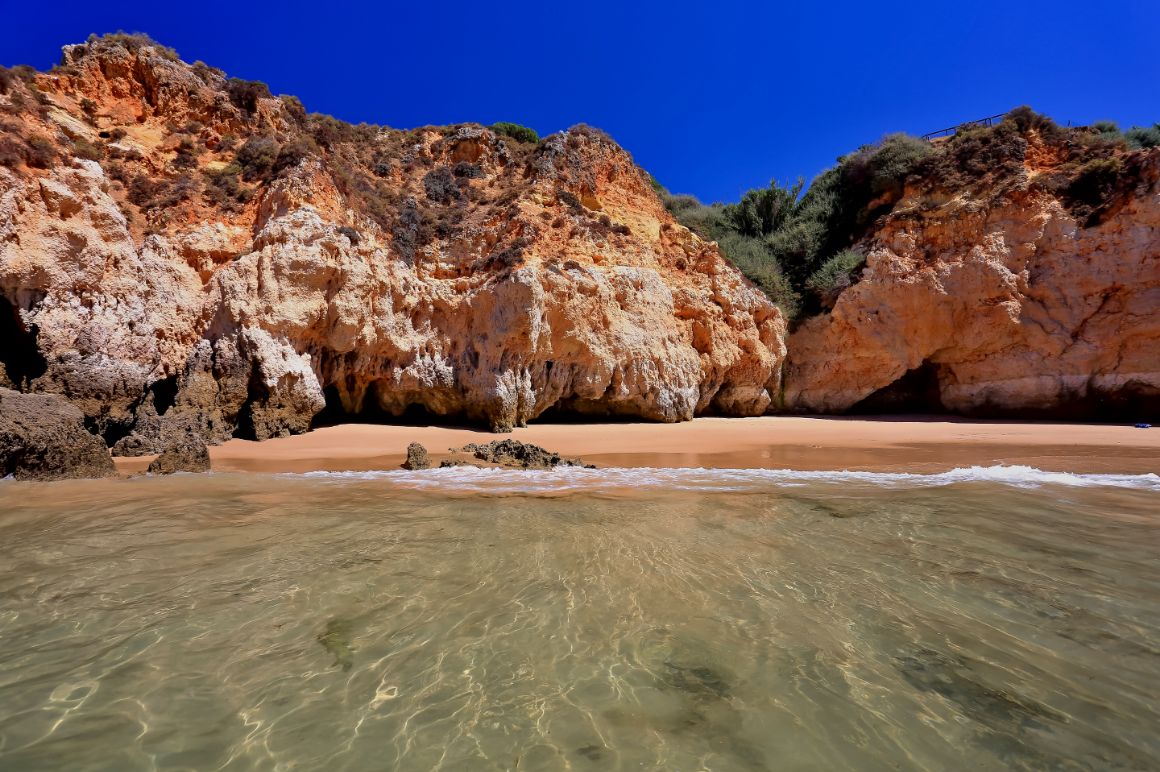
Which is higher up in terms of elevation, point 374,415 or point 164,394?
point 164,394

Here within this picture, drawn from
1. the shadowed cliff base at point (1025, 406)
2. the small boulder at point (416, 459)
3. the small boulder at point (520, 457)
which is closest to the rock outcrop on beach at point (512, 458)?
the small boulder at point (520, 457)

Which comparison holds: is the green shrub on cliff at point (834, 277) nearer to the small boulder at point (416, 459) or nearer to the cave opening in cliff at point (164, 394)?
the small boulder at point (416, 459)

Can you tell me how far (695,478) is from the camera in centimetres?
632

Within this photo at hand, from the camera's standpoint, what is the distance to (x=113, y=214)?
28.7 ft

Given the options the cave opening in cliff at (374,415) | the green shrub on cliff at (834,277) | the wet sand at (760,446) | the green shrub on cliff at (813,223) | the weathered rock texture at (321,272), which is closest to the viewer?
the wet sand at (760,446)

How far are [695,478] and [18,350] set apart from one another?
34.9 feet

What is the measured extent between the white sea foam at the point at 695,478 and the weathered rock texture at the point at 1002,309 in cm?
963

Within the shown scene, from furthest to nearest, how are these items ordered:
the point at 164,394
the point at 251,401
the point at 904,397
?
the point at 904,397, the point at 251,401, the point at 164,394

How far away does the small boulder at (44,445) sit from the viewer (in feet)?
19.0

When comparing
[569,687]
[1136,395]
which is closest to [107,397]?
[569,687]

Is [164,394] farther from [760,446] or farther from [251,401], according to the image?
[760,446]

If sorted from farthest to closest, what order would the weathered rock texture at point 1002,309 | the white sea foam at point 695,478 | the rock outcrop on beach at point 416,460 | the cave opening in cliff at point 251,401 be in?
the weathered rock texture at point 1002,309 → the cave opening in cliff at point 251,401 → the rock outcrop on beach at point 416,460 → the white sea foam at point 695,478

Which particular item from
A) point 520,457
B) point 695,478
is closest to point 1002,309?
point 695,478

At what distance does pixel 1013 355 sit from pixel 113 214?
21800 mm
